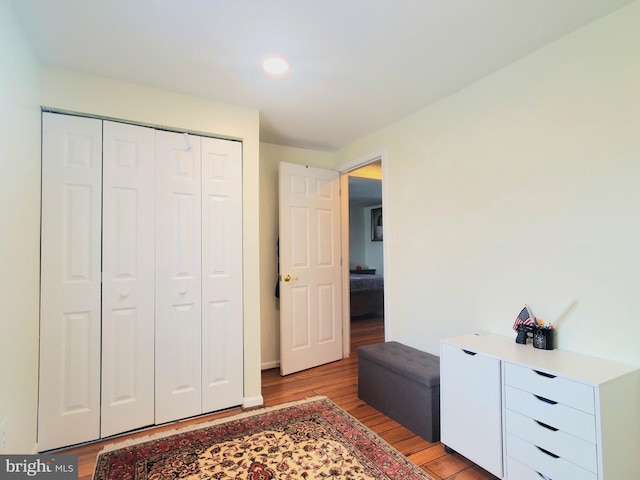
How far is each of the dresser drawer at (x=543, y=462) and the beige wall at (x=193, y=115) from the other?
1787 mm

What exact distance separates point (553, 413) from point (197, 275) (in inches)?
90.9

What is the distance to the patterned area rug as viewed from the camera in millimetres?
1718

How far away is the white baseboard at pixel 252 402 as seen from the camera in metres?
2.52

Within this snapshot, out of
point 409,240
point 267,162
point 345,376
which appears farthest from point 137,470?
point 267,162

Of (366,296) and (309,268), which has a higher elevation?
(309,268)

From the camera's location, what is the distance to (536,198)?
189 cm

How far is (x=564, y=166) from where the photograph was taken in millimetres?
1764

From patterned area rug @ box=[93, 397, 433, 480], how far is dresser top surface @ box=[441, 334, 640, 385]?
2.54 feet

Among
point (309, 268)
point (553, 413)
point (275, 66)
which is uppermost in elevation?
point (275, 66)

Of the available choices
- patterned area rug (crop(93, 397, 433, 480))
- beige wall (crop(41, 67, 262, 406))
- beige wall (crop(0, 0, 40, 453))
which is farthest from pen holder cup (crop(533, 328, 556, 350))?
beige wall (crop(0, 0, 40, 453))

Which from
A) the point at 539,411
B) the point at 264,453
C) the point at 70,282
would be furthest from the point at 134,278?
the point at 539,411

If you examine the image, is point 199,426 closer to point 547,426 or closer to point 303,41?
point 547,426

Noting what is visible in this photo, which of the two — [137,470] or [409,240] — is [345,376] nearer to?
[409,240]

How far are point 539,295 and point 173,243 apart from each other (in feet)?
8.11
